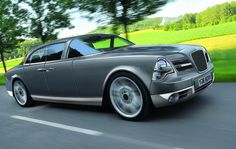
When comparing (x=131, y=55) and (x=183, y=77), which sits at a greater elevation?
(x=131, y=55)

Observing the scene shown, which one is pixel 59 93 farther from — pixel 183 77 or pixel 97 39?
pixel 183 77

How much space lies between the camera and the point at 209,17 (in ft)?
233

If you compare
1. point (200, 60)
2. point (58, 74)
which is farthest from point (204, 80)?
point (58, 74)

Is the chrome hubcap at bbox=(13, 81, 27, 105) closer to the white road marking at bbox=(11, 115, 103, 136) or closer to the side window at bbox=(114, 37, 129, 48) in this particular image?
the white road marking at bbox=(11, 115, 103, 136)

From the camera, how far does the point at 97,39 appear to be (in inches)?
259

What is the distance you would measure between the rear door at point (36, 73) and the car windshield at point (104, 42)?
1.11 metres

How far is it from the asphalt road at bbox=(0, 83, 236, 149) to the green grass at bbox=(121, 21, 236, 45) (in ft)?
126

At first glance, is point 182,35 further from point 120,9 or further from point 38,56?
point 38,56

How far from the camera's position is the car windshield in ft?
20.7

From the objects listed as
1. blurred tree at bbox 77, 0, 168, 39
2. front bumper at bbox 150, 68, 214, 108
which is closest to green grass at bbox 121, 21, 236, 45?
blurred tree at bbox 77, 0, 168, 39

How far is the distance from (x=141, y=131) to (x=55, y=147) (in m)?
1.17

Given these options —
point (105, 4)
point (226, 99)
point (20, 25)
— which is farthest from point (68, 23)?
point (226, 99)

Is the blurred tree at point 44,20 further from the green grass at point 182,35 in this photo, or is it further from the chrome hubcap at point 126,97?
the green grass at point 182,35

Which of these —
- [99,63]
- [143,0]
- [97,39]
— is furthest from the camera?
[143,0]
